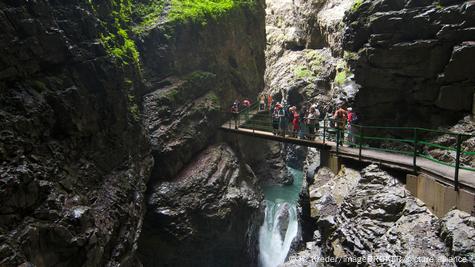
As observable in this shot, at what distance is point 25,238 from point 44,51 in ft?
18.0

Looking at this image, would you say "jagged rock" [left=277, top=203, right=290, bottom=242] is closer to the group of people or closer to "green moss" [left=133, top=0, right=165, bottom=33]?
the group of people

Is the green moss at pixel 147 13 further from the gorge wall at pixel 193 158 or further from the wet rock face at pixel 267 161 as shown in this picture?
the wet rock face at pixel 267 161

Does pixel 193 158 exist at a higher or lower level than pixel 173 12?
lower

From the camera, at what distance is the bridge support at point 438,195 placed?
6930 millimetres

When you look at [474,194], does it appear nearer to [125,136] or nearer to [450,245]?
[450,245]

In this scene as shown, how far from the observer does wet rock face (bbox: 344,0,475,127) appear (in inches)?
429

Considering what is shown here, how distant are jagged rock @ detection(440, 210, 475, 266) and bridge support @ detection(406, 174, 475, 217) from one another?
21cm

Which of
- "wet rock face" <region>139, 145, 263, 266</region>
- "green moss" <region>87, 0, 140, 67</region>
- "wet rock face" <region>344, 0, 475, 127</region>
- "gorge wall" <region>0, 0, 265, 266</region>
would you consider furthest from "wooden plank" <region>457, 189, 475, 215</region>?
"green moss" <region>87, 0, 140, 67</region>

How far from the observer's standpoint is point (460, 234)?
21.3 feet

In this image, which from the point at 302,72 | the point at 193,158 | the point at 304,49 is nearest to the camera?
the point at 193,158

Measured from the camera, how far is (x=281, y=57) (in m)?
37.7

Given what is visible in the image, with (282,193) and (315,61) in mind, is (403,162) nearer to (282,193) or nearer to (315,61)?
(282,193)

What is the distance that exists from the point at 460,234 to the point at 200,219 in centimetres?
1011

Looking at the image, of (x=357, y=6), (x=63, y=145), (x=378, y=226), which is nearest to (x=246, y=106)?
(x=357, y=6)
